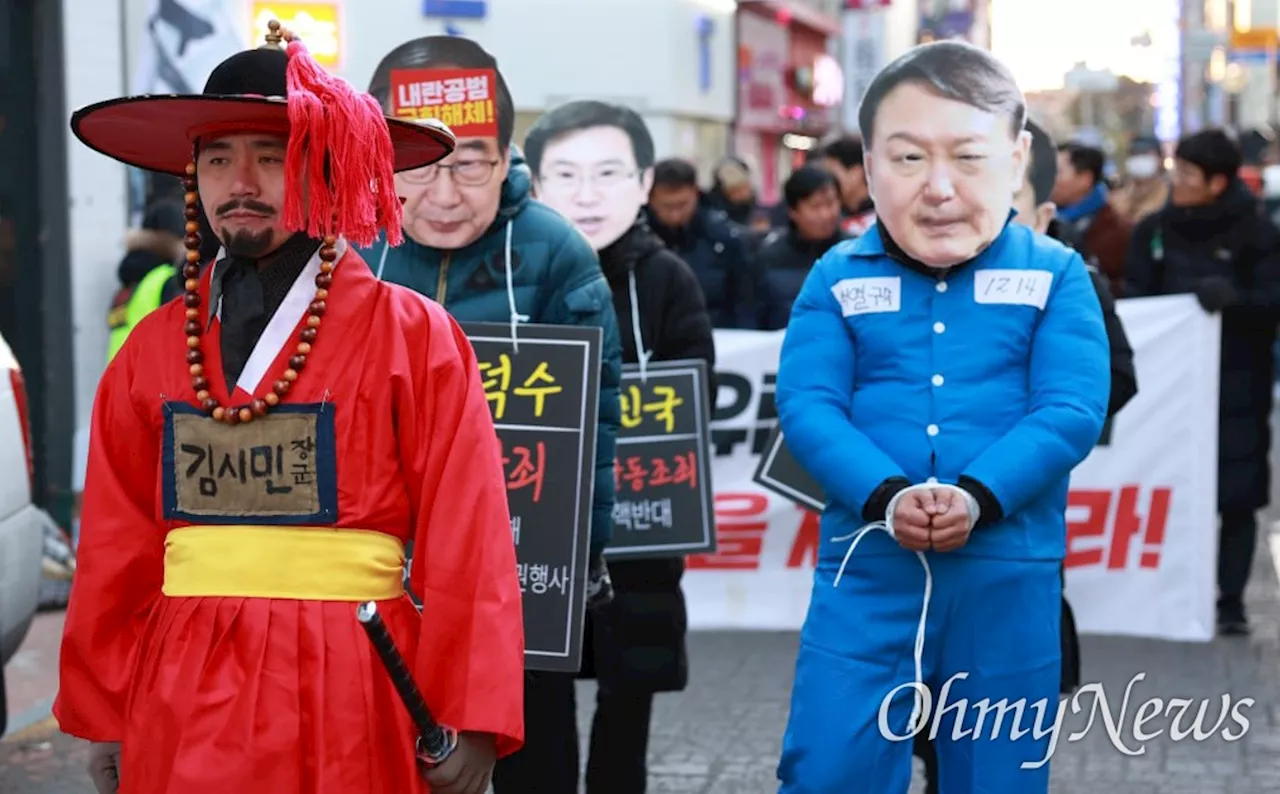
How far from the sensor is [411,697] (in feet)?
11.2

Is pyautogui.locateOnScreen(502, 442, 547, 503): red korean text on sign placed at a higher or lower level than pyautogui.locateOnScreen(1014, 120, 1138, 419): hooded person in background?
lower

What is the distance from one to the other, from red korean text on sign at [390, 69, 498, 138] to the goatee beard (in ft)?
4.70

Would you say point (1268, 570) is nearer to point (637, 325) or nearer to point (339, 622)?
point (637, 325)

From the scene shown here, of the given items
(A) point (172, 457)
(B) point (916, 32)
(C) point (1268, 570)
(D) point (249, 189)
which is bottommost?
(C) point (1268, 570)

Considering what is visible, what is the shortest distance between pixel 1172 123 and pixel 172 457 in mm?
49149

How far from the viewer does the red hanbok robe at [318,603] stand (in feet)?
11.2

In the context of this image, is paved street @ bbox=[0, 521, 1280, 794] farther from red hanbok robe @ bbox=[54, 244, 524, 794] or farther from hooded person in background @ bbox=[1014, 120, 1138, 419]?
red hanbok robe @ bbox=[54, 244, 524, 794]

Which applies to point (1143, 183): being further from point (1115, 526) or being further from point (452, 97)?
point (452, 97)

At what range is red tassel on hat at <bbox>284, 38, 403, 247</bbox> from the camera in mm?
3445

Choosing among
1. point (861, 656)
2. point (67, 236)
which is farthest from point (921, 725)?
point (67, 236)

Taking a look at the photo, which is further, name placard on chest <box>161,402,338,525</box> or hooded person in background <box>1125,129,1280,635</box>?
hooded person in background <box>1125,129,1280,635</box>

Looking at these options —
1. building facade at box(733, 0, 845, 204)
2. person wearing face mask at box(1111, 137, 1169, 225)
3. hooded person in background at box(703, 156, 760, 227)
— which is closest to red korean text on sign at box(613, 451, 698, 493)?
person wearing face mask at box(1111, 137, 1169, 225)

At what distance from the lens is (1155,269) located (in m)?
9.20

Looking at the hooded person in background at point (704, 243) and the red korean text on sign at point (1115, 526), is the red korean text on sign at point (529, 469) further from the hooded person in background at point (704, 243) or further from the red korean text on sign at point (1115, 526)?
the hooded person in background at point (704, 243)
